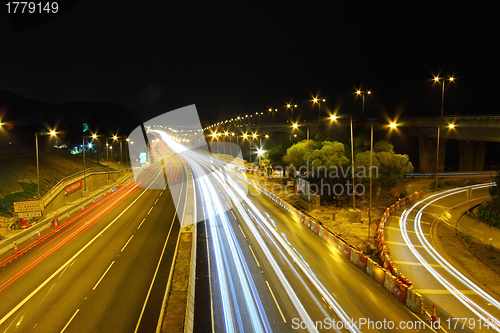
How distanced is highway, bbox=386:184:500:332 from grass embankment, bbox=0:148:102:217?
98.0 feet

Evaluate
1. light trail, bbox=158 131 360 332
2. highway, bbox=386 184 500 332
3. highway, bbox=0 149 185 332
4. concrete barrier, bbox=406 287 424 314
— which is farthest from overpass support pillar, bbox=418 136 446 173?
concrete barrier, bbox=406 287 424 314

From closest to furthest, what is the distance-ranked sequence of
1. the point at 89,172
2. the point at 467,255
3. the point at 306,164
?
1. the point at 467,255
2. the point at 306,164
3. the point at 89,172

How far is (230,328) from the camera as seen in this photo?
10883mm

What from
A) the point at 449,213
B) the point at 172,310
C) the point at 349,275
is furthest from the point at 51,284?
the point at 449,213

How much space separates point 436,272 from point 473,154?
49751 mm

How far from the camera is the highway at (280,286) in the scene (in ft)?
37.2

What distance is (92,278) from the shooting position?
1531 cm

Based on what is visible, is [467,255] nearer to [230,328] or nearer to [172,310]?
[230,328]

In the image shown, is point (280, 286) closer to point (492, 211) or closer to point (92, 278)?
point (92, 278)

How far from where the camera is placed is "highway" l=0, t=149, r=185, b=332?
11.6 m

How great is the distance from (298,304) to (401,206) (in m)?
23.0

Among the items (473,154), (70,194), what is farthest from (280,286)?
(473,154)

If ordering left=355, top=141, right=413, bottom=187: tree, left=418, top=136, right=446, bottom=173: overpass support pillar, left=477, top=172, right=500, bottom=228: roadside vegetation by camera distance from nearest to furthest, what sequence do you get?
1. left=477, top=172, right=500, bottom=228: roadside vegetation
2. left=355, top=141, right=413, bottom=187: tree
3. left=418, top=136, right=446, bottom=173: overpass support pillar

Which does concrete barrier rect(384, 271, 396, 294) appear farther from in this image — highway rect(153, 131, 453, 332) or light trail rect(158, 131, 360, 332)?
light trail rect(158, 131, 360, 332)
